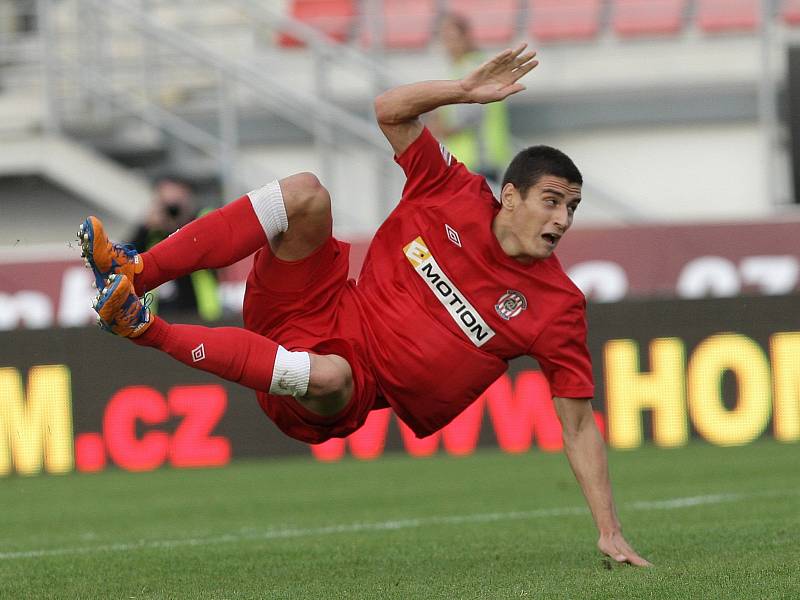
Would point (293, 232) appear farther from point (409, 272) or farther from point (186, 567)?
point (186, 567)

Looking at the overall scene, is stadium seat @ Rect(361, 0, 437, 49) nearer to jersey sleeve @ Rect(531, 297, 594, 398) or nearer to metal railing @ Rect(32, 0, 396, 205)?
metal railing @ Rect(32, 0, 396, 205)

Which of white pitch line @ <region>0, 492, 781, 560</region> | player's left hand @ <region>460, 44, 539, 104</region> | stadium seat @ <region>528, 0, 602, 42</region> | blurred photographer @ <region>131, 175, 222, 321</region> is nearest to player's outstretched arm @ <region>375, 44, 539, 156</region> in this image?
player's left hand @ <region>460, 44, 539, 104</region>

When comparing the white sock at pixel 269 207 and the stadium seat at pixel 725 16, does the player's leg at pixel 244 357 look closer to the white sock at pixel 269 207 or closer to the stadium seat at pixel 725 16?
the white sock at pixel 269 207

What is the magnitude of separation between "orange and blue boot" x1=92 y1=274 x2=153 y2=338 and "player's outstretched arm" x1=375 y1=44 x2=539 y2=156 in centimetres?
129

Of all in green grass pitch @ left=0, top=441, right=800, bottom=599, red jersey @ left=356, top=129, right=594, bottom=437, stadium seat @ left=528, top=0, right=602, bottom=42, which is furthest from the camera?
stadium seat @ left=528, top=0, right=602, bottom=42

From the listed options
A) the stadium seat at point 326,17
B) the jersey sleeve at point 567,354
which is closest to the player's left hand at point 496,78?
the jersey sleeve at point 567,354

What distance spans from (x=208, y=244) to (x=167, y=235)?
6043 mm

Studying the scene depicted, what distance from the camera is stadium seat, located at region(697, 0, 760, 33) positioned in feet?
55.0

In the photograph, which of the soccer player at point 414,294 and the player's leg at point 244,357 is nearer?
the player's leg at point 244,357

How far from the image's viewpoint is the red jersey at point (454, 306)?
20.3 feet

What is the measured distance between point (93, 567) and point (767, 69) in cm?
1052

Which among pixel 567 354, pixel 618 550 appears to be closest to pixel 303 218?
pixel 567 354

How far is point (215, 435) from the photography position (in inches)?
477

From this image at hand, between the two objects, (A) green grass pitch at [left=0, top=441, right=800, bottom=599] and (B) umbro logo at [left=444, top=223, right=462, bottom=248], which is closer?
(A) green grass pitch at [left=0, top=441, right=800, bottom=599]
